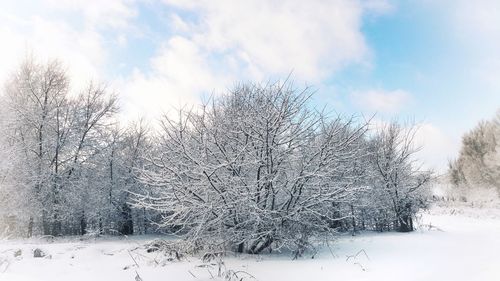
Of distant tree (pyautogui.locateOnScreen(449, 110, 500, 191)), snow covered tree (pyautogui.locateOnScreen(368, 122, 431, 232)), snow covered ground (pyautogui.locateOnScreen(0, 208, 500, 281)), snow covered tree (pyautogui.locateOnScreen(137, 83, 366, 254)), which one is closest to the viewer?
snow covered ground (pyautogui.locateOnScreen(0, 208, 500, 281))

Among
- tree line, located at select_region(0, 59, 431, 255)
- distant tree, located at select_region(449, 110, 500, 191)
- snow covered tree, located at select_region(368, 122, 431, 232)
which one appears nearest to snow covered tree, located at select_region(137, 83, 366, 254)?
tree line, located at select_region(0, 59, 431, 255)

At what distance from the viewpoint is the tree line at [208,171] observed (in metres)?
10.8

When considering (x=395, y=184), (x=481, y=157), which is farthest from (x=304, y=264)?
(x=481, y=157)

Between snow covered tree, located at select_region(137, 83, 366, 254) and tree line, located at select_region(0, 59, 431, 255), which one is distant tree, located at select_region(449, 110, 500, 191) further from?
snow covered tree, located at select_region(137, 83, 366, 254)

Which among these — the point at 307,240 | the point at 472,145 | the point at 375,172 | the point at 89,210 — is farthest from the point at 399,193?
the point at 472,145

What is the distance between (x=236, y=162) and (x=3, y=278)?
20.5ft

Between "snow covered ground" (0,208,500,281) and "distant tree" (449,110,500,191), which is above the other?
"distant tree" (449,110,500,191)

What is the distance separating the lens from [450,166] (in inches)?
1720

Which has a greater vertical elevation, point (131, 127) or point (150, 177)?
point (131, 127)

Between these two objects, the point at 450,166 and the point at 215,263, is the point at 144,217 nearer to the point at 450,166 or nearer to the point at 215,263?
the point at 215,263

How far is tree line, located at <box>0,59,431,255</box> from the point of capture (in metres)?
10.8

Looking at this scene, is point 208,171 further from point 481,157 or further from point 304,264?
point 481,157

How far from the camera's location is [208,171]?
10.6m

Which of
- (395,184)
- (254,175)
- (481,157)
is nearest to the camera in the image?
(254,175)
